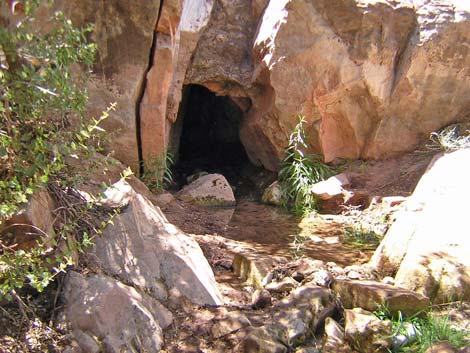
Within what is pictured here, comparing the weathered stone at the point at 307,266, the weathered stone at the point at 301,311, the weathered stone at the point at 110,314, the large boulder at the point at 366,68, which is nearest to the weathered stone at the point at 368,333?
the weathered stone at the point at 301,311

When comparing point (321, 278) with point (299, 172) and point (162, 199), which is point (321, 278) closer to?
point (162, 199)

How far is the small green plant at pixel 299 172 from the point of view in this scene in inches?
253

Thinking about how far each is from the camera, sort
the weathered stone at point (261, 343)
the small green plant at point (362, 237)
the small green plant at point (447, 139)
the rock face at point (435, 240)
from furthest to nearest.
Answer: the small green plant at point (447, 139) < the small green plant at point (362, 237) < the rock face at point (435, 240) < the weathered stone at point (261, 343)

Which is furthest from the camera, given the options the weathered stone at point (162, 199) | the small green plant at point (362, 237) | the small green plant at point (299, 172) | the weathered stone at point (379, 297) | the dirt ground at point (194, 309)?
the small green plant at point (299, 172)

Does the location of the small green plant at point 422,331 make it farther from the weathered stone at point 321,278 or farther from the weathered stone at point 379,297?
the weathered stone at point 321,278

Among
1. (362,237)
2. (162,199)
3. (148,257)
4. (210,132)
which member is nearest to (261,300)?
(148,257)

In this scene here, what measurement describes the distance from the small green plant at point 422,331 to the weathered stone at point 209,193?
12.6 feet

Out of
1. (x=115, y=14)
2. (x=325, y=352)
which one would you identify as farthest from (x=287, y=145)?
(x=325, y=352)

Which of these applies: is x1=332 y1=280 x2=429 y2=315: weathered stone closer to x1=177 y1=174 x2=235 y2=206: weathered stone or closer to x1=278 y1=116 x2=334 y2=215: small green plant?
x1=278 y1=116 x2=334 y2=215: small green plant

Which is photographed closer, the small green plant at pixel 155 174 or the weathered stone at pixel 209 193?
the small green plant at pixel 155 174

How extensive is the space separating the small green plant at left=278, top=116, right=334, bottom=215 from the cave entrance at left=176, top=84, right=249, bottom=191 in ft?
6.19

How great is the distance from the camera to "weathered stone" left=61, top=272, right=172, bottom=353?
249cm

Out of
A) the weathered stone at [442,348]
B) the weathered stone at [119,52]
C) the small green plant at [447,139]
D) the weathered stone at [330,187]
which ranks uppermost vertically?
the weathered stone at [119,52]

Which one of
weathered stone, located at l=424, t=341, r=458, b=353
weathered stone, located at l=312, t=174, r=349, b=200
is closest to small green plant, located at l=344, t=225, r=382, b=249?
weathered stone, located at l=312, t=174, r=349, b=200
